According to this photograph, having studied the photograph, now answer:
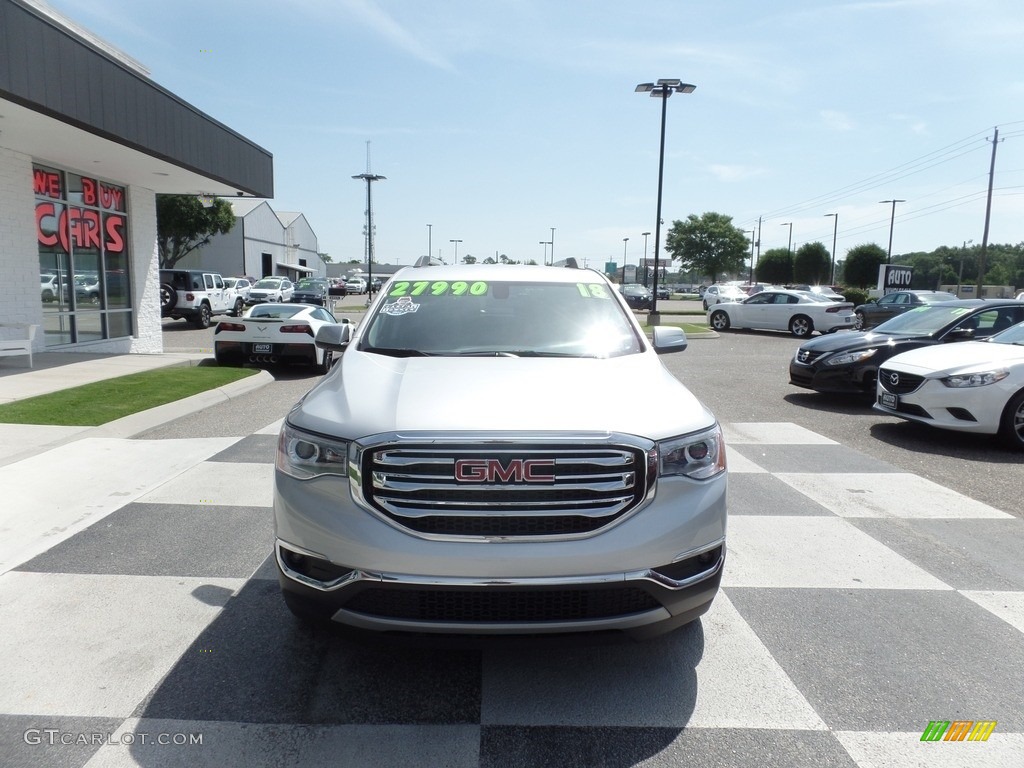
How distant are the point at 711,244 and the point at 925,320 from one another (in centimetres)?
8827

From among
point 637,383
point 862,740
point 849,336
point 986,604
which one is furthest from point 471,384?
point 849,336

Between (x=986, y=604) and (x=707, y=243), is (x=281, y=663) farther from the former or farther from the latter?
(x=707, y=243)

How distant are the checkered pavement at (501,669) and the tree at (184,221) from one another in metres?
44.7

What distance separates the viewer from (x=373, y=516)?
2840 millimetres

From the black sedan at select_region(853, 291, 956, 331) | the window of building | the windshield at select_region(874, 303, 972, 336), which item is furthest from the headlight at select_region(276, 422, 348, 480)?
the black sedan at select_region(853, 291, 956, 331)

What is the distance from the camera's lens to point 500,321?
4.45 m

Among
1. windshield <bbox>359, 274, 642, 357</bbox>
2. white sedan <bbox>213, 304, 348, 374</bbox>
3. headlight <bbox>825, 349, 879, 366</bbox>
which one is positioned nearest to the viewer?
windshield <bbox>359, 274, 642, 357</bbox>

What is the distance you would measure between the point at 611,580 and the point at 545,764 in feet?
2.22

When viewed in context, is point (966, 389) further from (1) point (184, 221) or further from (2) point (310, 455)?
(1) point (184, 221)

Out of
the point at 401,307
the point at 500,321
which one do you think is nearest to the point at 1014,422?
the point at 500,321

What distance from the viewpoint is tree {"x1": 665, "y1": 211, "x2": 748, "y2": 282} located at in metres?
94.9

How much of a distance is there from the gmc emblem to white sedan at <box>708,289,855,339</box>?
943 inches

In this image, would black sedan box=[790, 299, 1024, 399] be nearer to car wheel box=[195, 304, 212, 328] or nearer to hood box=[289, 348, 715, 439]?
hood box=[289, 348, 715, 439]

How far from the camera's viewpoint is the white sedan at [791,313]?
25281mm
